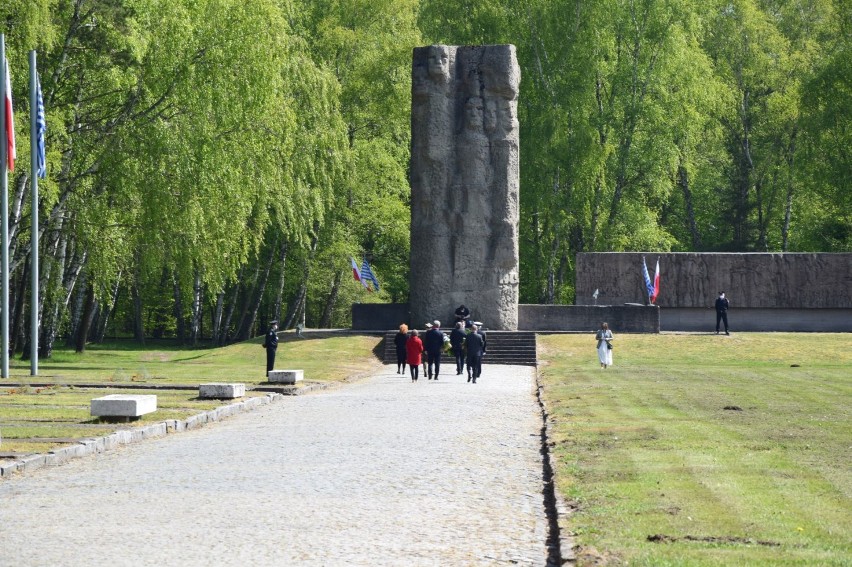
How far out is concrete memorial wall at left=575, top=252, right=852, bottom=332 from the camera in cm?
5197

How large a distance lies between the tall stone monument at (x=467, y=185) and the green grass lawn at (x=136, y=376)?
3245 millimetres

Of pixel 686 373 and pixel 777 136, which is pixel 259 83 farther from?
pixel 777 136

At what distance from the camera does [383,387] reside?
31562 mm

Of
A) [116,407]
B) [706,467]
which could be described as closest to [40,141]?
[116,407]

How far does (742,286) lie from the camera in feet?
172

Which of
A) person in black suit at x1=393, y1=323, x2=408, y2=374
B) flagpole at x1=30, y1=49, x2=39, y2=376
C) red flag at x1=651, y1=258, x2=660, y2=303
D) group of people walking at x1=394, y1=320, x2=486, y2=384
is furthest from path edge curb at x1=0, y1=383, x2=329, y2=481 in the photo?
red flag at x1=651, y1=258, x2=660, y2=303

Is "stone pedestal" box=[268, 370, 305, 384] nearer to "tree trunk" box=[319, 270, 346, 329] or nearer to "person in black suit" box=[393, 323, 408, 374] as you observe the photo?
"person in black suit" box=[393, 323, 408, 374]

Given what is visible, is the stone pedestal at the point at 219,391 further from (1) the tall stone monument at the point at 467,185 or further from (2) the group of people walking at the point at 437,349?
(1) the tall stone monument at the point at 467,185

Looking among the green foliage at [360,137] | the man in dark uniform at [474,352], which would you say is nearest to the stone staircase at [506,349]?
the green foliage at [360,137]

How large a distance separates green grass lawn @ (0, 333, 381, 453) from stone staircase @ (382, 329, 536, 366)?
63 centimetres

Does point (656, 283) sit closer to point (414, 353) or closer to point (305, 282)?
point (305, 282)

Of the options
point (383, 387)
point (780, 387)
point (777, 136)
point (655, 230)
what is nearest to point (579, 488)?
point (780, 387)

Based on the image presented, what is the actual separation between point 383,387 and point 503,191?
1656 cm

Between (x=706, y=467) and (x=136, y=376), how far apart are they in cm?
2017
